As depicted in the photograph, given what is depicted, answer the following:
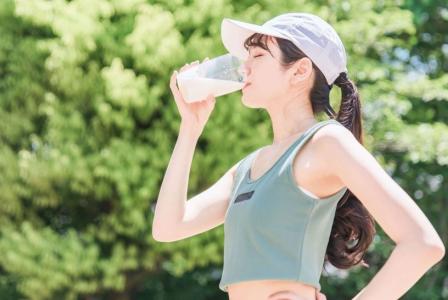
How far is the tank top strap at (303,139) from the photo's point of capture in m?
1.88

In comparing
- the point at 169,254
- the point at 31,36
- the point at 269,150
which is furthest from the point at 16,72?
the point at 269,150

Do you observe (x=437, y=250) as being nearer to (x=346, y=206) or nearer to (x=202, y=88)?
(x=346, y=206)

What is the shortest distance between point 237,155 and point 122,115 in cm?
93

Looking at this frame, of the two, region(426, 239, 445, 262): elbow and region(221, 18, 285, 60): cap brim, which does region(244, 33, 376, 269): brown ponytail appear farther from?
Result: region(426, 239, 445, 262): elbow

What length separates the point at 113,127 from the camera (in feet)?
24.3

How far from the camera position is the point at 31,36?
7.91 meters

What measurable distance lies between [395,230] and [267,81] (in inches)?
20.0

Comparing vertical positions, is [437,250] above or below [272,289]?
above

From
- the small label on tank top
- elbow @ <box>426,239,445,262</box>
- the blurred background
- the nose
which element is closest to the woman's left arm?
elbow @ <box>426,239,445,262</box>

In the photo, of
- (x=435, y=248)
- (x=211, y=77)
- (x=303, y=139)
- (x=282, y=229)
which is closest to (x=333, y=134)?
(x=303, y=139)

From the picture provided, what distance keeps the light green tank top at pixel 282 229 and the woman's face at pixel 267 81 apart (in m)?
0.14

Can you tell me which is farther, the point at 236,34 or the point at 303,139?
the point at 236,34

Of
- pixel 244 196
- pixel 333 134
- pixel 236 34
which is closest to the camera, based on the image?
pixel 333 134

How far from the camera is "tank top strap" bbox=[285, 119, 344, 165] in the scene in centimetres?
188
